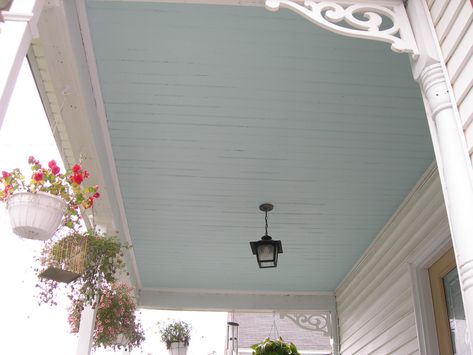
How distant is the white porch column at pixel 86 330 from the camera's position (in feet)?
13.3

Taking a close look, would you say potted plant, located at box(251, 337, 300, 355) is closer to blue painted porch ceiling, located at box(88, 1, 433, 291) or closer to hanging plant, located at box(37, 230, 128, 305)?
blue painted porch ceiling, located at box(88, 1, 433, 291)

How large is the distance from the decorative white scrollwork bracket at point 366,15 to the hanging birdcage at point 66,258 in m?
1.80

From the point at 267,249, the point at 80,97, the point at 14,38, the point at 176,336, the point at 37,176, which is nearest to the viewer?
the point at 14,38

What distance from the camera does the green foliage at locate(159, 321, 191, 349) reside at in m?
7.03

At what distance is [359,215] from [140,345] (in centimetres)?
228

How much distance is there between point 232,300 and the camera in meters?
7.02

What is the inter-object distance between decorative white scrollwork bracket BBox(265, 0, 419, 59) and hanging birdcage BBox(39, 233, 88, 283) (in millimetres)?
1804

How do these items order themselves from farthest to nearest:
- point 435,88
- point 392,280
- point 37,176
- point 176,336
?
1. point 176,336
2. point 392,280
3. point 37,176
4. point 435,88

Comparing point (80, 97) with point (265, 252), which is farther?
point (265, 252)

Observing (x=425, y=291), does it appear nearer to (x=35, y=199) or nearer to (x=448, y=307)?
(x=448, y=307)

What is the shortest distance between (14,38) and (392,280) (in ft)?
12.9

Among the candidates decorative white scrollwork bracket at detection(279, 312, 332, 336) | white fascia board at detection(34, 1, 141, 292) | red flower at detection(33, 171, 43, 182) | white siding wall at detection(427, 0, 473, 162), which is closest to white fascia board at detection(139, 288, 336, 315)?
decorative white scrollwork bracket at detection(279, 312, 332, 336)

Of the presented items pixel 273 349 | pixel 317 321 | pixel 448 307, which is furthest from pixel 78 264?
pixel 317 321

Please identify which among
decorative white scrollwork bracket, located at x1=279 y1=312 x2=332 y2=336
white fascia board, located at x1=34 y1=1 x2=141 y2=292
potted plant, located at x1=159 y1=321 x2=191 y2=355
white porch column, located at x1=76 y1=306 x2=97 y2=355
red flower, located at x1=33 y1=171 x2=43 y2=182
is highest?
white fascia board, located at x1=34 y1=1 x2=141 y2=292
